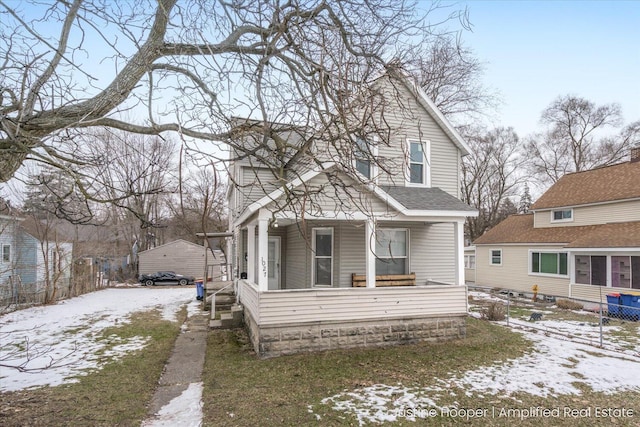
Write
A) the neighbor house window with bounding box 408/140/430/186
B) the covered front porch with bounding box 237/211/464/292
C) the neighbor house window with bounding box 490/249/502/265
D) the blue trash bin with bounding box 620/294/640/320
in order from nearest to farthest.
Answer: the covered front porch with bounding box 237/211/464/292 → the neighbor house window with bounding box 408/140/430/186 → the blue trash bin with bounding box 620/294/640/320 → the neighbor house window with bounding box 490/249/502/265

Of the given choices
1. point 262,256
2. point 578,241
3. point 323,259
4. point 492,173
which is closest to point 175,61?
point 262,256

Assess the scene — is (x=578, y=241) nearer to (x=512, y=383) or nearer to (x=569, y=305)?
(x=569, y=305)

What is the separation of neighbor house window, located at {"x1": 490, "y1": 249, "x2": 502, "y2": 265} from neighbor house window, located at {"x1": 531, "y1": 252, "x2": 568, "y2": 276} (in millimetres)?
2189

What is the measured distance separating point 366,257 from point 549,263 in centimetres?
1336

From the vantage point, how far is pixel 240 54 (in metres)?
4.16

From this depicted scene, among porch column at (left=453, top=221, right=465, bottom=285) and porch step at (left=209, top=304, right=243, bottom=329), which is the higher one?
porch column at (left=453, top=221, right=465, bottom=285)

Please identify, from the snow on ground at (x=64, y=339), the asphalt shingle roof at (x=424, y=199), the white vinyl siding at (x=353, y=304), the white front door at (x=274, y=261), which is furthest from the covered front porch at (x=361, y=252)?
the snow on ground at (x=64, y=339)

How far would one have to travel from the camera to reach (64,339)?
888 cm

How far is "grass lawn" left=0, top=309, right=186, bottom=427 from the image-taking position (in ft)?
15.3

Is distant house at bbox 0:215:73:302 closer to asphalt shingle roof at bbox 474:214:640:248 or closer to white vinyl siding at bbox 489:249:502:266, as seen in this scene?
asphalt shingle roof at bbox 474:214:640:248

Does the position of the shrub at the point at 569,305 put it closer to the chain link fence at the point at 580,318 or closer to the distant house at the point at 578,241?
the chain link fence at the point at 580,318

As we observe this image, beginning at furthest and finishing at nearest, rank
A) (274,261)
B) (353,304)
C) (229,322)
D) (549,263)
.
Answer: (549,263) → (274,261) → (229,322) → (353,304)

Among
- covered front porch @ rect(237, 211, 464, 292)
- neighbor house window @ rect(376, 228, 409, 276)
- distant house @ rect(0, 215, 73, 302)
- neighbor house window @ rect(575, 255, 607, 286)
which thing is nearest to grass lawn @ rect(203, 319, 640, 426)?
covered front porch @ rect(237, 211, 464, 292)

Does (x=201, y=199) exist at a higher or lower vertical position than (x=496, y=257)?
higher
